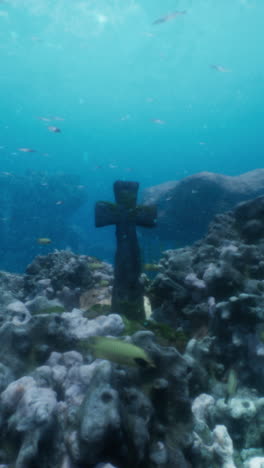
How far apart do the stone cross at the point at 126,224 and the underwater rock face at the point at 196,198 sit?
13346mm

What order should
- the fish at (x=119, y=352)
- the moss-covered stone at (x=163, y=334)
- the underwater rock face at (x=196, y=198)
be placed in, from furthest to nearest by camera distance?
the underwater rock face at (x=196, y=198) → the moss-covered stone at (x=163, y=334) → the fish at (x=119, y=352)

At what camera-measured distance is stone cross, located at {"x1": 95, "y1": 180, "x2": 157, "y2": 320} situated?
557 centimetres

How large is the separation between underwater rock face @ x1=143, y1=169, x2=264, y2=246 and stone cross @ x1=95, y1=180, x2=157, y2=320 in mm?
13346

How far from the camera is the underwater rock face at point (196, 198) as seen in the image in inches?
742

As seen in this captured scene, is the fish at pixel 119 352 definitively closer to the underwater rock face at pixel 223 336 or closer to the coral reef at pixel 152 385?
the coral reef at pixel 152 385

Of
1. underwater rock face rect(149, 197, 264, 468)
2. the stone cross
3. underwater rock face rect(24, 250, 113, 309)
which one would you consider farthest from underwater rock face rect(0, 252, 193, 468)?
underwater rock face rect(24, 250, 113, 309)

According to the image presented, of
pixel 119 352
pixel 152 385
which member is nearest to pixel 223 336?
pixel 152 385

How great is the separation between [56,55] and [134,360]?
70490 millimetres

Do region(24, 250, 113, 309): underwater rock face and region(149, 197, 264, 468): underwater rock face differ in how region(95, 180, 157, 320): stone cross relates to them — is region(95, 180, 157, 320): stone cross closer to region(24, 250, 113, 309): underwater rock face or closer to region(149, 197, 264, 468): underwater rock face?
region(149, 197, 264, 468): underwater rock face

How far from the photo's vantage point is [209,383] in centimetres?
333

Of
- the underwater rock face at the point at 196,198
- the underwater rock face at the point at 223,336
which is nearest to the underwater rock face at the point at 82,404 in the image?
the underwater rock face at the point at 223,336

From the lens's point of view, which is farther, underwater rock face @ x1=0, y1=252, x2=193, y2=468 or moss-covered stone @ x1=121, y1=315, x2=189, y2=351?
moss-covered stone @ x1=121, y1=315, x2=189, y2=351

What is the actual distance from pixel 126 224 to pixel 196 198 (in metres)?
14.8

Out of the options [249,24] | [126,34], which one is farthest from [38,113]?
[249,24]
